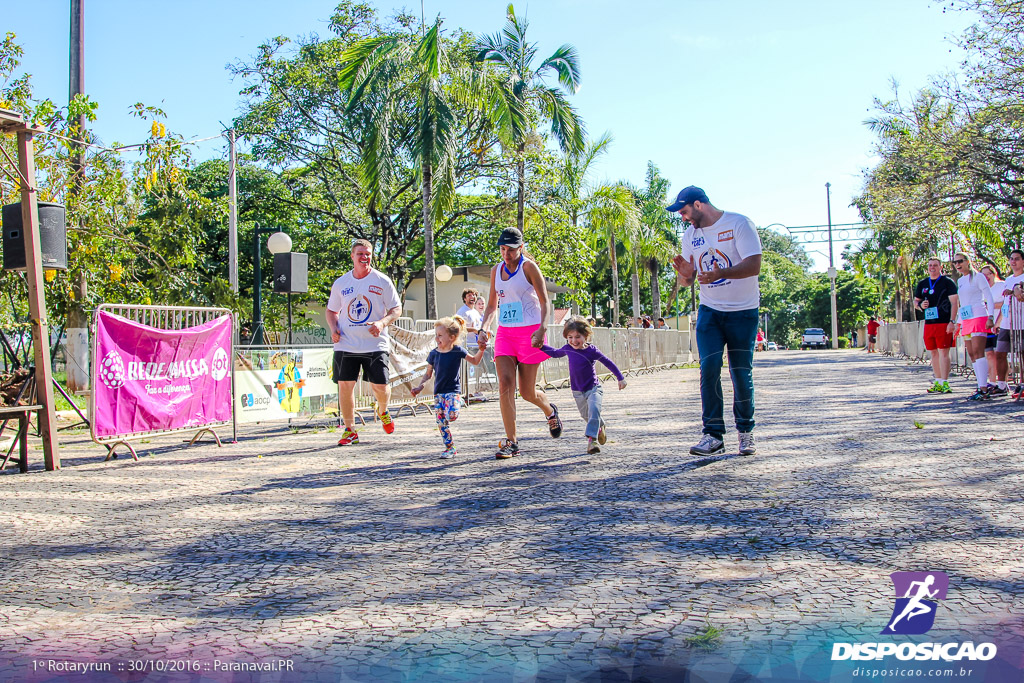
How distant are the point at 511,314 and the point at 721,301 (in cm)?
169

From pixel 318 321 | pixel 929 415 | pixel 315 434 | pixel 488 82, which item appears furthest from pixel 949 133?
pixel 318 321

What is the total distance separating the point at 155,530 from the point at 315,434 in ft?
18.5

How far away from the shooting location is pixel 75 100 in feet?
44.6

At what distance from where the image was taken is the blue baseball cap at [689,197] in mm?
6883

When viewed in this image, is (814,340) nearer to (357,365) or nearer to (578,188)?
(578,188)

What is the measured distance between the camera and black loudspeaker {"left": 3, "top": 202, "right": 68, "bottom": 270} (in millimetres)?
7879

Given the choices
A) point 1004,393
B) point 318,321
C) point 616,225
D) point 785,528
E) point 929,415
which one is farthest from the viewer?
point 318,321

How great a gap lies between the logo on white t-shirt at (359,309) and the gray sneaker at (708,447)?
12.2 ft

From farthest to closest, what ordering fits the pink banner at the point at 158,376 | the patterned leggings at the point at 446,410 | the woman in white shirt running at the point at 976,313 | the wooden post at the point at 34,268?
1. the woman in white shirt running at the point at 976,313
2. the pink banner at the point at 158,376
3. the wooden post at the point at 34,268
4. the patterned leggings at the point at 446,410

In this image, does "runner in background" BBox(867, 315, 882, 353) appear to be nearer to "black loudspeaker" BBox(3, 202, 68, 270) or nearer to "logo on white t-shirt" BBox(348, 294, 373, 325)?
"logo on white t-shirt" BBox(348, 294, 373, 325)

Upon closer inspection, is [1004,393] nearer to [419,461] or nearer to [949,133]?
[419,461]

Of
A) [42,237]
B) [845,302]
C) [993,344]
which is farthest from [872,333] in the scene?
[42,237]

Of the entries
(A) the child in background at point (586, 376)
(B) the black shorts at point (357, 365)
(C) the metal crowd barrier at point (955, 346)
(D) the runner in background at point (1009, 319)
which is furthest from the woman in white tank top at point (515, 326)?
(C) the metal crowd barrier at point (955, 346)

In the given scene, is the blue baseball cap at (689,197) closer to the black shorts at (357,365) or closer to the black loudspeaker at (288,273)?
the black shorts at (357,365)
